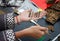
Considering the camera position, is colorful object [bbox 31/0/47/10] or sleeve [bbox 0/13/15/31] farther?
colorful object [bbox 31/0/47/10]

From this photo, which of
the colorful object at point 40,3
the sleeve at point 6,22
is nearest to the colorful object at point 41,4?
the colorful object at point 40,3

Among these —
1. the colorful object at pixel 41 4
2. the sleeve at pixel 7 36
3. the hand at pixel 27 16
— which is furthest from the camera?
the colorful object at pixel 41 4

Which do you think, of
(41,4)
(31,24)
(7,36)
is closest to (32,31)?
(7,36)

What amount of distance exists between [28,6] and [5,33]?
1.37 feet

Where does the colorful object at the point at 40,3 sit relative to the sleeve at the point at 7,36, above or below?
above

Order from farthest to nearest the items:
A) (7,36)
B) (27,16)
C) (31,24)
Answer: (31,24)
(27,16)
(7,36)

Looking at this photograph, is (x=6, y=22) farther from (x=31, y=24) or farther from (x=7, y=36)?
(x=31, y=24)

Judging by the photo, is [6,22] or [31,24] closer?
[6,22]

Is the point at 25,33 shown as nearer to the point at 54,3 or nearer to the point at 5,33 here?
the point at 5,33

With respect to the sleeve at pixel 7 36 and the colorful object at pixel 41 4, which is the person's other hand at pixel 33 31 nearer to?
the sleeve at pixel 7 36

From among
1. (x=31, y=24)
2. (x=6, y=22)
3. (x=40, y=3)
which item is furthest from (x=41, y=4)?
A: (x=6, y=22)

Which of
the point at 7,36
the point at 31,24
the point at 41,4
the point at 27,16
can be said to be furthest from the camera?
the point at 41,4

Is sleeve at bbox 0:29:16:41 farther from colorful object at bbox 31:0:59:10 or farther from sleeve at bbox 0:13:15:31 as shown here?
colorful object at bbox 31:0:59:10

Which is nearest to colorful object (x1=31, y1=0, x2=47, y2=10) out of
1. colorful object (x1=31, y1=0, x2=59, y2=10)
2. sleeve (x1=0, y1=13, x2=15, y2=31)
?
colorful object (x1=31, y1=0, x2=59, y2=10)
